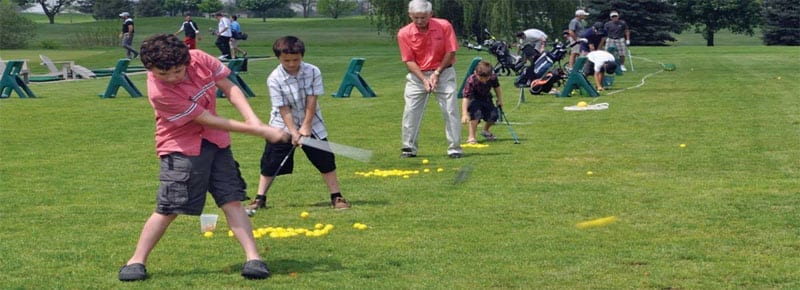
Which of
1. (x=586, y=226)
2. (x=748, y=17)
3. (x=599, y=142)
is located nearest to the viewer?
(x=586, y=226)

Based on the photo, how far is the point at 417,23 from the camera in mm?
14188

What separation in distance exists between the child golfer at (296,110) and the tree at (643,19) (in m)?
67.1

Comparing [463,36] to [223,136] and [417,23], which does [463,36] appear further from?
[223,136]

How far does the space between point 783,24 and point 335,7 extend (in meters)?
86.3

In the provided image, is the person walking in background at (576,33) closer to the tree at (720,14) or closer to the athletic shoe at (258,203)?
the athletic shoe at (258,203)

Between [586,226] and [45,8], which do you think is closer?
[586,226]

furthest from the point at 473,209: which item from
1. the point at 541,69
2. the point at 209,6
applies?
the point at 209,6

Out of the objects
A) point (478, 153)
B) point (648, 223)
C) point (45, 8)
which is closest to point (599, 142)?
point (478, 153)

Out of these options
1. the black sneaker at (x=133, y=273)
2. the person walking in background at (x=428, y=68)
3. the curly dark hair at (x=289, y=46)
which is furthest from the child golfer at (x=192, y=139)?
the person walking in background at (x=428, y=68)

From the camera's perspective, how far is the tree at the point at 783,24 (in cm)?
7769

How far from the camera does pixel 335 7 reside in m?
158

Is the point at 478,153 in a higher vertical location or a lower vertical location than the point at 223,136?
lower

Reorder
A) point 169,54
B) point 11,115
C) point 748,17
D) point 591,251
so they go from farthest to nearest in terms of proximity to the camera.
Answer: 1. point 748,17
2. point 11,115
3. point 591,251
4. point 169,54

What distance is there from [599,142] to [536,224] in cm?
652
